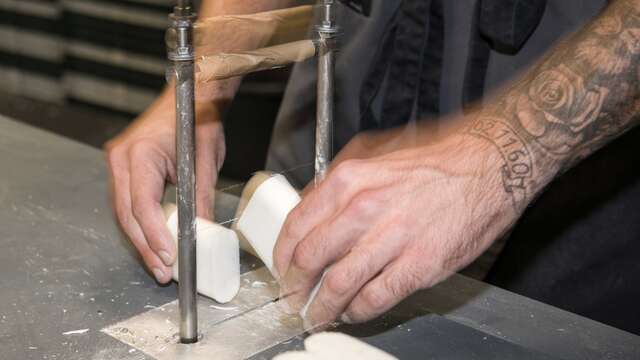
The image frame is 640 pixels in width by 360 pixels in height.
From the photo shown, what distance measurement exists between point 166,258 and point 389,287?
252 millimetres

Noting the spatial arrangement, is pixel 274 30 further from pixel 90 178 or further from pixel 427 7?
pixel 90 178

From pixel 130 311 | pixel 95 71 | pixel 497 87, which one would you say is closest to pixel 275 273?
pixel 130 311

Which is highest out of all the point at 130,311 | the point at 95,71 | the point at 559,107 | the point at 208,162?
the point at 559,107

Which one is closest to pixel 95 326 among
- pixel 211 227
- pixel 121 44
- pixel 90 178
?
pixel 211 227

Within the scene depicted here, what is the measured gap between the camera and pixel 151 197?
0.96 metres

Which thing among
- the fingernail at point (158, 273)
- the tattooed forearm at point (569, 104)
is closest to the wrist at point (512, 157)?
the tattooed forearm at point (569, 104)

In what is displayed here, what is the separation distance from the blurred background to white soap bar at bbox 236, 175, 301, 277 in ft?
5.57

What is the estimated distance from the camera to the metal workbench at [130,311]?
0.83 meters

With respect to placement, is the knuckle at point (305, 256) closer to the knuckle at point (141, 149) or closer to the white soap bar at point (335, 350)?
the white soap bar at point (335, 350)

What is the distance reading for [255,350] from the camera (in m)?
0.83

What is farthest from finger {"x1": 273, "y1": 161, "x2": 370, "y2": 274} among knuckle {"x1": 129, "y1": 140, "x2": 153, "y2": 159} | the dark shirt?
the dark shirt

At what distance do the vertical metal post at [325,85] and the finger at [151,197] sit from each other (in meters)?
0.16

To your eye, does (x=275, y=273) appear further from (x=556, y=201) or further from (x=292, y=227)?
(x=556, y=201)

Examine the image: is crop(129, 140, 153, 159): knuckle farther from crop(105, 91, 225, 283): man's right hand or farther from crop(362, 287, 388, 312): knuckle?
crop(362, 287, 388, 312): knuckle
